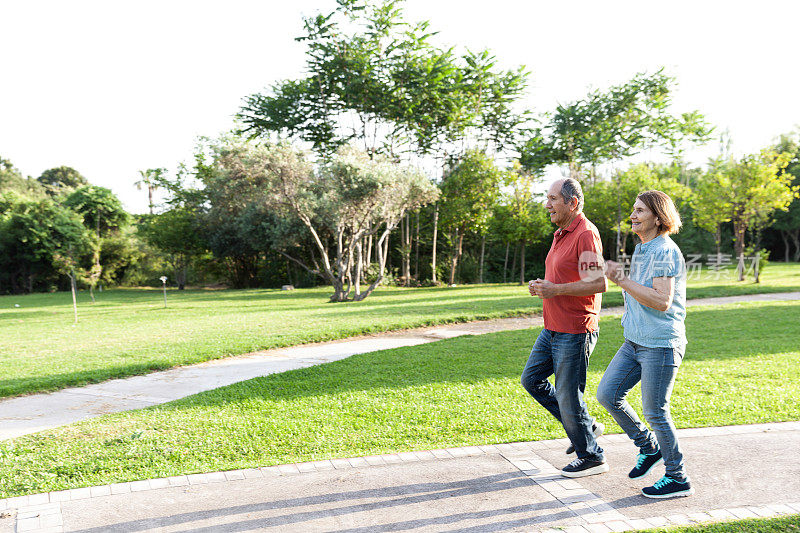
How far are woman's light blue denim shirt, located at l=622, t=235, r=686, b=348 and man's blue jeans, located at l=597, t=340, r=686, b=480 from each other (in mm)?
60

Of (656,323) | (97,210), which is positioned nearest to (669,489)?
(656,323)

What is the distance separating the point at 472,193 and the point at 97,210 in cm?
1784

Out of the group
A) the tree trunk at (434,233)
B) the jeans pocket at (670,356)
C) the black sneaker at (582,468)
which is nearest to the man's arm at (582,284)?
the jeans pocket at (670,356)

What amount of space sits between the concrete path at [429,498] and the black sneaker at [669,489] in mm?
41

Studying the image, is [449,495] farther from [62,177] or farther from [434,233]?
[62,177]

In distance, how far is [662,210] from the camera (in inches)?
124

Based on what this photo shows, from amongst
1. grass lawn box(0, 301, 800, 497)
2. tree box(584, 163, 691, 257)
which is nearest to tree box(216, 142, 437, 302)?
grass lawn box(0, 301, 800, 497)

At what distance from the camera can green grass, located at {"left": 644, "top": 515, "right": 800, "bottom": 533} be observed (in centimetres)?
279

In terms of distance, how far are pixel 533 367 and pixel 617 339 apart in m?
5.85

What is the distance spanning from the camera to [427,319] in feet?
38.4

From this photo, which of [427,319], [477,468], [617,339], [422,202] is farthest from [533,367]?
[422,202]

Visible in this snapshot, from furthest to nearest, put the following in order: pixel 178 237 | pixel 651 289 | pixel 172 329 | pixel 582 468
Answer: pixel 178 237 < pixel 172 329 < pixel 582 468 < pixel 651 289

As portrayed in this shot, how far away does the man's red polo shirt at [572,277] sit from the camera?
3268 mm

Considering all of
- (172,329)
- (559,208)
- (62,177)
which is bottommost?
(172,329)
